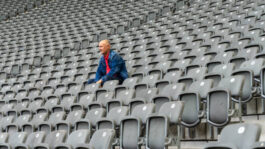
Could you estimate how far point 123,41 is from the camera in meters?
9.36

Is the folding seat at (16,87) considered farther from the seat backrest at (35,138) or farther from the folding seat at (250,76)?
the folding seat at (250,76)

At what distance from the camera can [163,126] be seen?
12.2 ft

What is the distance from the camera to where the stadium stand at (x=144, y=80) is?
395cm

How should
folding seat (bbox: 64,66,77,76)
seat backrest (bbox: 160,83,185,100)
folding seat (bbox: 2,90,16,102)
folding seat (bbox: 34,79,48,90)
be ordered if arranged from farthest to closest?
1. folding seat (bbox: 64,66,77,76)
2. folding seat (bbox: 34,79,48,90)
3. folding seat (bbox: 2,90,16,102)
4. seat backrest (bbox: 160,83,185,100)

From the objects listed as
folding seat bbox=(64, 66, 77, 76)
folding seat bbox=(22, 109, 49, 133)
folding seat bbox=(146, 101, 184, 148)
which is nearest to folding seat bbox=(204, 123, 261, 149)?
folding seat bbox=(146, 101, 184, 148)

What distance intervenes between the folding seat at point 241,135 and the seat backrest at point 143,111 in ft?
4.42

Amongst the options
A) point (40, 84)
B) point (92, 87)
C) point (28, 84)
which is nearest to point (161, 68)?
point (92, 87)

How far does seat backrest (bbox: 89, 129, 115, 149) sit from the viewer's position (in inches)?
146

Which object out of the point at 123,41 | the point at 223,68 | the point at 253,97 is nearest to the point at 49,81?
the point at 123,41

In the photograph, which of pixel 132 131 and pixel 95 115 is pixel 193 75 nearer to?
pixel 95 115

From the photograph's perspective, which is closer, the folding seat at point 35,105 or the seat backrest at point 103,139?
the seat backrest at point 103,139

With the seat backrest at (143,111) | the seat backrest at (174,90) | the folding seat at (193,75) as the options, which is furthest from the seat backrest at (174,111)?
the folding seat at (193,75)

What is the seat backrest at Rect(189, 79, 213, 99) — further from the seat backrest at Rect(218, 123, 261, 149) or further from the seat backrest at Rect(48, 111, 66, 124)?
the seat backrest at Rect(48, 111, 66, 124)

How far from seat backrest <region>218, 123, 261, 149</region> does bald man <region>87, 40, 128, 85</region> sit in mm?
3441
